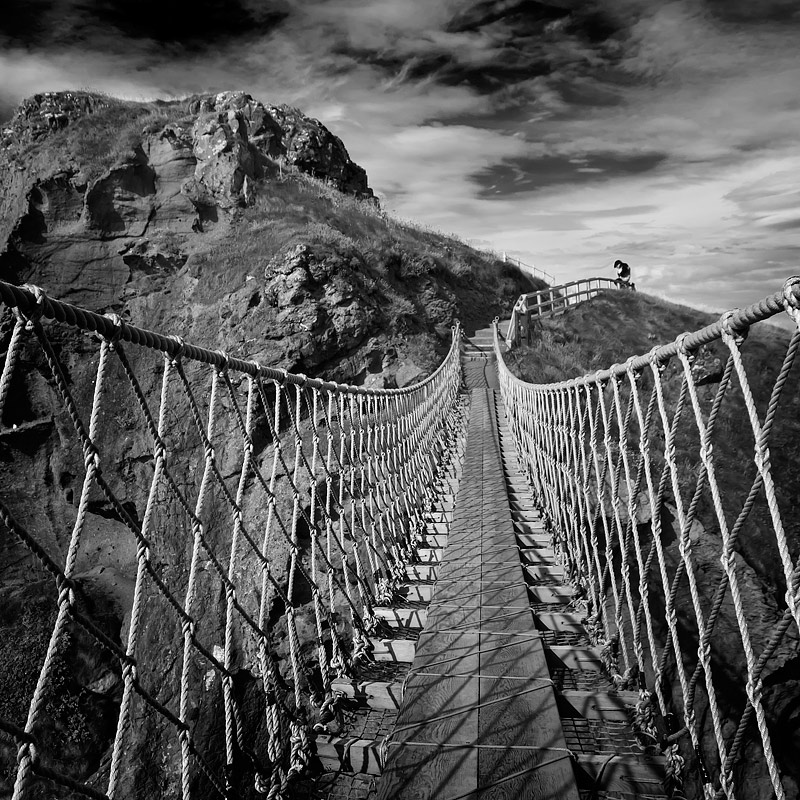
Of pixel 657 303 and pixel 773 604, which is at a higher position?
pixel 657 303

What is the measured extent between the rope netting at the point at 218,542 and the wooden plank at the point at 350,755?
0.22 ft

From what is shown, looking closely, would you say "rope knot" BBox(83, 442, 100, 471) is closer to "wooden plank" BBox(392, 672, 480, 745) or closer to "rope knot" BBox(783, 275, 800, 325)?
"wooden plank" BBox(392, 672, 480, 745)

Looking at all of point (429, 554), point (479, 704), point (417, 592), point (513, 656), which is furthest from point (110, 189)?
point (479, 704)

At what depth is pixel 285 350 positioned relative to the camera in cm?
1071

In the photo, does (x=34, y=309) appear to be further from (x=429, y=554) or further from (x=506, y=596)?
(x=429, y=554)

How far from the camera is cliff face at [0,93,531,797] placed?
8.07 metres

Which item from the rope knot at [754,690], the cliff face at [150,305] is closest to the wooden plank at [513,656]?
the rope knot at [754,690]

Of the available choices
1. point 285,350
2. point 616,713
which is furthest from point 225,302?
point 616,713

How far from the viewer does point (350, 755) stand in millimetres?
1730

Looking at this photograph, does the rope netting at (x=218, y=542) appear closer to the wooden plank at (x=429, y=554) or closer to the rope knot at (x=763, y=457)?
the wooden plank at (x=429, y=554)

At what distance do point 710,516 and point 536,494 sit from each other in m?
4.69

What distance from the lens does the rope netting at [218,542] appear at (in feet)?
4.06

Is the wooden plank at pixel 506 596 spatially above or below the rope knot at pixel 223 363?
below

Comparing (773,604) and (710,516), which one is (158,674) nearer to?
(773,604)
